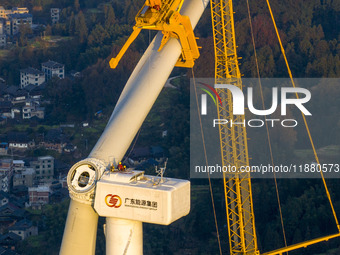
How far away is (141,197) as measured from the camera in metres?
24.3

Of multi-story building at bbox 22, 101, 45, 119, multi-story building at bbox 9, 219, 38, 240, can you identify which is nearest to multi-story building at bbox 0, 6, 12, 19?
multi-story building at bbox 22, 101, 45, 119

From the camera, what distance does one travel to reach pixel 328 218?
68500 millimetres

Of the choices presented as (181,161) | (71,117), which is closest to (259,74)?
(181,161)

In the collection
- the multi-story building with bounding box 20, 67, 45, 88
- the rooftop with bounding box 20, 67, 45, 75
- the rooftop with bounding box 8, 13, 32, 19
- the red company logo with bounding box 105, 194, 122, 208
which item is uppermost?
the rooftop with bounding box 8, 13, 32, 19

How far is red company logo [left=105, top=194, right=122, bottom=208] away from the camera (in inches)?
968

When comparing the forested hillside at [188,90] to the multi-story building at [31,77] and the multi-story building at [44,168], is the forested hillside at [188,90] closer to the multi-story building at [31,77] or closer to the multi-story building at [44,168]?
the multi-story building at [31,77]

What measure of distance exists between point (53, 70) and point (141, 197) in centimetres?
9349

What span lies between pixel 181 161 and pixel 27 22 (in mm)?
53850

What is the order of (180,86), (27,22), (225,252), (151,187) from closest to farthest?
(151,187) < (225,252) < (180,86) < (27,22)

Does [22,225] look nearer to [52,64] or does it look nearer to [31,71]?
[31,71]

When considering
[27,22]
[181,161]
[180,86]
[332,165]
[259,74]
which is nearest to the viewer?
[332,165]

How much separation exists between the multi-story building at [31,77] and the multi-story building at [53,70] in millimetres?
807

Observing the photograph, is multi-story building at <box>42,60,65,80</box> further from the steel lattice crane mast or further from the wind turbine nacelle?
the wind turbine nacelle

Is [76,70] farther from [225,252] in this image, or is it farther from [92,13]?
[225,252]
